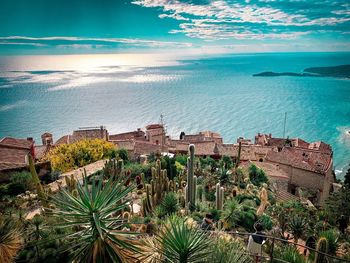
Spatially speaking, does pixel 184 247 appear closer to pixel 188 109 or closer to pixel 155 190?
pixel 155 190

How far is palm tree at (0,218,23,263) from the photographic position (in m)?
6.81

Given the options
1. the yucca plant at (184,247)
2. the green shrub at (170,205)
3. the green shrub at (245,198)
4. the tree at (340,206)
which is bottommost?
the tree at (340,206)

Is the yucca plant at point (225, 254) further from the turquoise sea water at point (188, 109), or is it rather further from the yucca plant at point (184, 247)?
the turquoise sea water at point (188, 109)

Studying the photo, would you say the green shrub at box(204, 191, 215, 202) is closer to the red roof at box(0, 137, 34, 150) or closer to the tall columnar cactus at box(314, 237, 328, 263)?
the tall columnar cactus at box(314, 237, 328, 263)

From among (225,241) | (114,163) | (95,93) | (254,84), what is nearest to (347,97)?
(254,84)

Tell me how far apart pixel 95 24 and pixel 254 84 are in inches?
3881

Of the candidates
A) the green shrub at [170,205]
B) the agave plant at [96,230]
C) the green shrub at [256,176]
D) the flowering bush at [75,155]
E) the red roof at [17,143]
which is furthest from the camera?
the red roof at [17,143]

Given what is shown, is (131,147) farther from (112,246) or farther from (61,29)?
(61,29)

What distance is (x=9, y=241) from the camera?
23.2 ft

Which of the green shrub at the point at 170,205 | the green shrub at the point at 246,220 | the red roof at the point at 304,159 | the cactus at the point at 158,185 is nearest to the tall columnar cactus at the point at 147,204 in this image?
the cactus at the point at 158,185

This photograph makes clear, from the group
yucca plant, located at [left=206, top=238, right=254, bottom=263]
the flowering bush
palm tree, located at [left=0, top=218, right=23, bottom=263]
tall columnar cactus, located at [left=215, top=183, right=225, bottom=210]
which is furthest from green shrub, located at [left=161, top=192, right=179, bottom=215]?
the flowering bush

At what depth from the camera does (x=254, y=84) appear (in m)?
151

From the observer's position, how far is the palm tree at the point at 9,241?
6.81m

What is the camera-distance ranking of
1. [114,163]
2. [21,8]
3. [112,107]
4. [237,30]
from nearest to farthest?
[114,163], [112,107], [21,8], [237,30]
